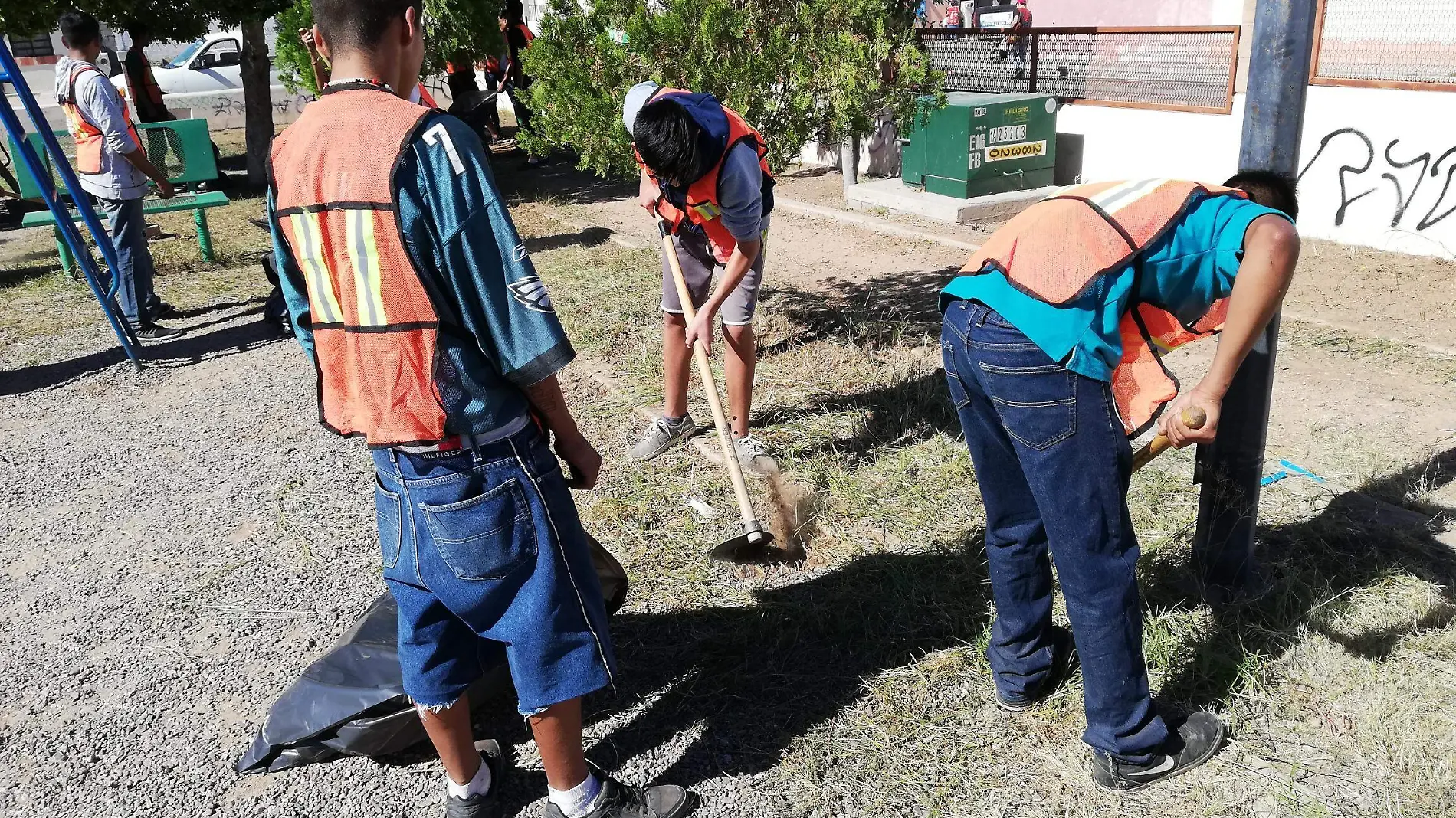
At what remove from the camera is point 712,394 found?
11.5 ft

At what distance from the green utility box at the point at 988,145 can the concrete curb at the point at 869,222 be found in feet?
2.18

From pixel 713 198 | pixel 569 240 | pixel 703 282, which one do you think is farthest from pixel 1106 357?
pixel 569 240

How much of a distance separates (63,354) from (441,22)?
14.7ft

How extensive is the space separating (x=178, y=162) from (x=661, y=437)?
7752 millimetres

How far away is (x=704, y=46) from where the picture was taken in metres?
4.56

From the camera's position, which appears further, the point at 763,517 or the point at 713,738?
the point at 763,517

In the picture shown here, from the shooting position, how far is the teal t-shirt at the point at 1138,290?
2.00 m

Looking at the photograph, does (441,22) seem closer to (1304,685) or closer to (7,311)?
(7,311)

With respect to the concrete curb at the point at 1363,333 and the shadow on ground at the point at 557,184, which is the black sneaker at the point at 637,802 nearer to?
the concrete curb at the point at 1363,333

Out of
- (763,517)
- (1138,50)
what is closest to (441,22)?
(1138,50)

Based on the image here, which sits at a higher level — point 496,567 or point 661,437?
point 496,567

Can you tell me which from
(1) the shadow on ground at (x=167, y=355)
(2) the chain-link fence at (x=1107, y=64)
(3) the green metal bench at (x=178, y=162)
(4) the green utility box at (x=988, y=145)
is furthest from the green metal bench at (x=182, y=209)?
(4) the green utility box at (x=988, y=145)

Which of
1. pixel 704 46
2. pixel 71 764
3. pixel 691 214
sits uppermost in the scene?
pixel 704 46

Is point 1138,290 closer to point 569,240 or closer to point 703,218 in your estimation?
point 703,218
